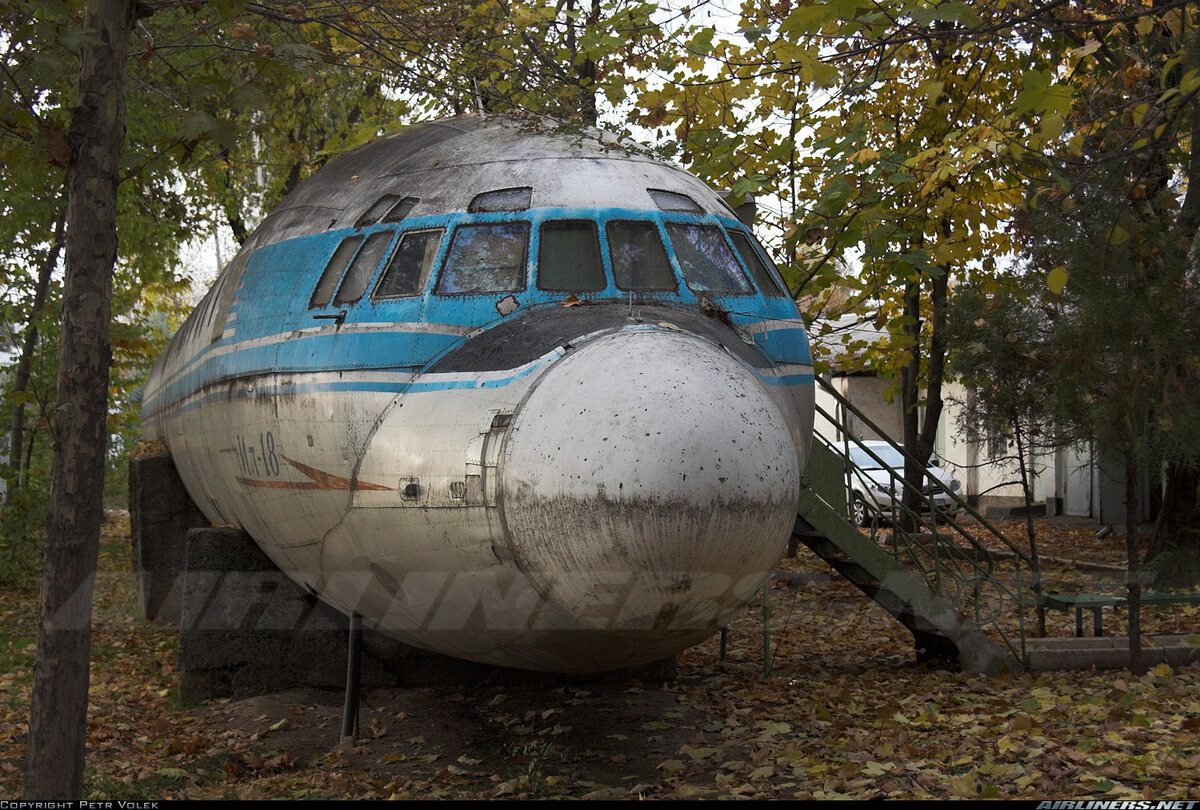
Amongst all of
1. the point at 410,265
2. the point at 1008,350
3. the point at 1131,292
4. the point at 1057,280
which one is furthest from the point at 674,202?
the point at 1008,350

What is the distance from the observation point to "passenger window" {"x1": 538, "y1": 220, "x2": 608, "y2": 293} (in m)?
6.10

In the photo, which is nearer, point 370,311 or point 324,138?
point 370,311

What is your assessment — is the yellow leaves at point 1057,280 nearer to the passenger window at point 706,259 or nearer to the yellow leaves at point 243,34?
the passenger window at point 706,259

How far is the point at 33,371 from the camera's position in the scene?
1609cm

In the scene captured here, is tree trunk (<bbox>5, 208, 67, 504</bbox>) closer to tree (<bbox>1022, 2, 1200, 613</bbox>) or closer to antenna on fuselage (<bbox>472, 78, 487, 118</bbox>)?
antenna on fuselage (<bbox>472, 78, 487, 118</bbox>)

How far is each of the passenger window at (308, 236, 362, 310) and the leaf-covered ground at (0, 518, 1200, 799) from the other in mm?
2772

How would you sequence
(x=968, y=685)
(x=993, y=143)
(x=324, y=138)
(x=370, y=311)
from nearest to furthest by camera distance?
(x=370, y=311), (x=968, y=685), (x=993, y=143), (x=324, y=138)

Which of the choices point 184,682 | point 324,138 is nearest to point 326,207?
point 184,682

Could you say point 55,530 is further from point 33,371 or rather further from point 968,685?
point 33,371

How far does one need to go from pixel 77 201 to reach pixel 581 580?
2.97 meters

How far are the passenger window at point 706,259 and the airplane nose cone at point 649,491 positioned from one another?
5.37 ft

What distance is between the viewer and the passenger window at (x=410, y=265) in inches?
245

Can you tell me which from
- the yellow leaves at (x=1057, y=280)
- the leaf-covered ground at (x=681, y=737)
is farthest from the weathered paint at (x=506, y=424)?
the yellow leaves at (x=1057, y=280)

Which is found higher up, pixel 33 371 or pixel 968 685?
pixel 33 371
